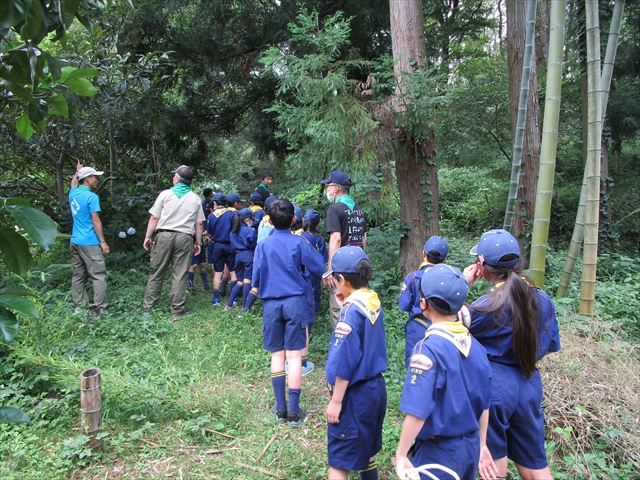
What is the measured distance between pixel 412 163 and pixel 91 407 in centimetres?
513

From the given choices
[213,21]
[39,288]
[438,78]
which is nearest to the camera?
[438,78]

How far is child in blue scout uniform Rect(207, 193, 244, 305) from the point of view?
7.42 meters

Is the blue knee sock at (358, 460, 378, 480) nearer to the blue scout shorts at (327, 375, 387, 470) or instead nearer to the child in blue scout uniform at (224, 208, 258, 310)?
the blue scout shorts at (327, 375, 387, 470)

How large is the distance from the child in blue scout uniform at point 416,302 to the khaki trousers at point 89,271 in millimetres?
4561

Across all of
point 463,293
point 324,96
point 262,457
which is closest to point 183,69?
point 324,96

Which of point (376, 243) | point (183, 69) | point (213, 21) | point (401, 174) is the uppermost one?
point (213, 21)

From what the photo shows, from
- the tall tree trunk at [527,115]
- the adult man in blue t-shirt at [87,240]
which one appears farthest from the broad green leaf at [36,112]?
the tall tree trunk at [527,115]

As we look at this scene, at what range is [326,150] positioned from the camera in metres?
5.79

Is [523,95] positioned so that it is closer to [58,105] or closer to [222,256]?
[58,105]

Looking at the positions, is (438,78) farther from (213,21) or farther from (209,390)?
(213,21)

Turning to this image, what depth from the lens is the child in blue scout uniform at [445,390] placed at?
2.13m

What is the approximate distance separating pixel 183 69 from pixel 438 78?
21.5ft

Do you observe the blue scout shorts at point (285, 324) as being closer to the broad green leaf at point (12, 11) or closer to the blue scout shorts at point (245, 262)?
the blue scout shorts at point (245, 262)

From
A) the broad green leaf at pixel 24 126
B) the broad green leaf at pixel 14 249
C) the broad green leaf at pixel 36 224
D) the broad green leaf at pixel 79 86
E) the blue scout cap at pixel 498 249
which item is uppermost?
the broad green leaf at pixel 79 86
